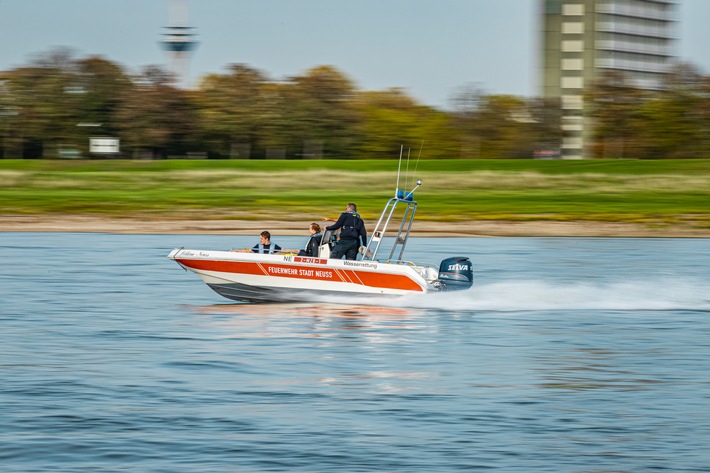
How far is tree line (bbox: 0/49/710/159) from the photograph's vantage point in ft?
321

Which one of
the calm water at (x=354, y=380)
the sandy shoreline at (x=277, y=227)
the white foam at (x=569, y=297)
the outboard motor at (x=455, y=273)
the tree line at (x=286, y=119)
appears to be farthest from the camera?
the tree line at (x=286, y=119)

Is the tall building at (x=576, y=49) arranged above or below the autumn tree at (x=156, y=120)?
above

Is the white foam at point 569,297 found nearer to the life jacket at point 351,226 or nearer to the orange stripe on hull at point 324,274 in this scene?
the orange stripe on hull at point 324,274

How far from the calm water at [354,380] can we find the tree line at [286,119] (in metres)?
76.7

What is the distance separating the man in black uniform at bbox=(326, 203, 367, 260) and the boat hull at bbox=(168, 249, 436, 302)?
0.59 ft

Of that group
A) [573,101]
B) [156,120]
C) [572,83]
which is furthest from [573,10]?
[156,120]

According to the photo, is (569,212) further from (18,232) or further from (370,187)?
(18,232)

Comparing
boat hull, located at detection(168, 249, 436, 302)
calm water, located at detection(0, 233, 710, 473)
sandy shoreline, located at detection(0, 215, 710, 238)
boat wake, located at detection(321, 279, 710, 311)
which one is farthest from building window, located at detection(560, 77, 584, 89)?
boat hull, located at detection(168, 249, 436, 302)

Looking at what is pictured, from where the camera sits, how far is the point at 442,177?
7044 cm

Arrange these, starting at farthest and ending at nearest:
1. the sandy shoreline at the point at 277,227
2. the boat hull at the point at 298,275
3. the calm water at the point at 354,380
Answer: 1. the sandy shoreline at the point at 277,227
2. the boat hull at the point at 298,275
3. the calm water at the point at 354,380

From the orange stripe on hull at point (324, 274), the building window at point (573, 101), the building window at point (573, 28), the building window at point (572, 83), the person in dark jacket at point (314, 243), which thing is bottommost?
the orange stripe on hull at point (324, 274)

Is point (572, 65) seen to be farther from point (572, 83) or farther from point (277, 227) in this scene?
point (277, 227)

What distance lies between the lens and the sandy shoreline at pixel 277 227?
1688 inches

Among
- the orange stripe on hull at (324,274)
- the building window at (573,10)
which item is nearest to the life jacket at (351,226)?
the orange stripe on hull at (324,274)
